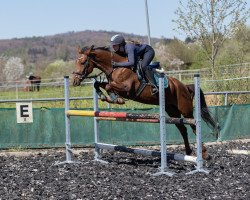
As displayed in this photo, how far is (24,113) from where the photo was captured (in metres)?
13.3

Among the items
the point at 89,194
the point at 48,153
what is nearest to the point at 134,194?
the point at 89,194

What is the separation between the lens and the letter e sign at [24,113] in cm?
1319

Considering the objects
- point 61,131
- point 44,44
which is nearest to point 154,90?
point 61,131

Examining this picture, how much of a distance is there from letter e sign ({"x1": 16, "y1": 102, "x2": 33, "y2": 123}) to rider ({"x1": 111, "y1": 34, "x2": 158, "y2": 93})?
3.22m

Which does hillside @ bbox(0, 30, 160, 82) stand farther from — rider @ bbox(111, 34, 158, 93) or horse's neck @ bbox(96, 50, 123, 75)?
rider @ bbox(111, 34, 158, 93)

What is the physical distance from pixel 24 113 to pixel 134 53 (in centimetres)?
377

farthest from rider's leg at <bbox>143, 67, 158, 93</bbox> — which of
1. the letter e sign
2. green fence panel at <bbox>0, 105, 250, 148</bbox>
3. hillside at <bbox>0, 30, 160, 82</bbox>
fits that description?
hillside at <bbox>0, 30, 160, 82</bbox>

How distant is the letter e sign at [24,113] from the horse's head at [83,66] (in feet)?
9.27

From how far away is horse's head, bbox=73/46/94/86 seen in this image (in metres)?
10.6

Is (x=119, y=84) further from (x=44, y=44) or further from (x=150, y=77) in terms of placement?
(x=44, y=44)

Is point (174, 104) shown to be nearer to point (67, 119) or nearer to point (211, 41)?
point (67, 119)

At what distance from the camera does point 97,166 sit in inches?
421

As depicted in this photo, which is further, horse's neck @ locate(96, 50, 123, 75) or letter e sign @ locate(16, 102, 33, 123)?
letter e sign @ locate(16, 102, 33, 123)

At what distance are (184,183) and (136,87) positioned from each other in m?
2.37
